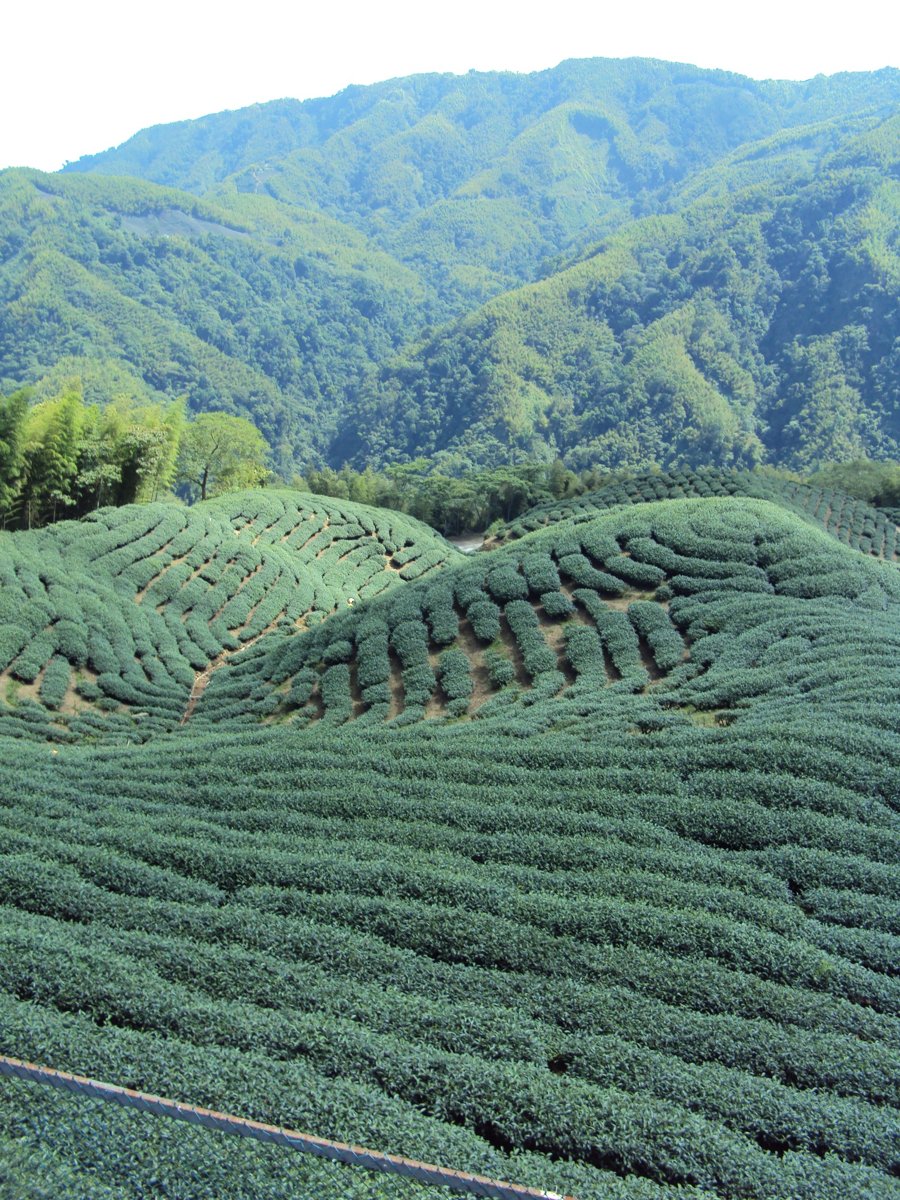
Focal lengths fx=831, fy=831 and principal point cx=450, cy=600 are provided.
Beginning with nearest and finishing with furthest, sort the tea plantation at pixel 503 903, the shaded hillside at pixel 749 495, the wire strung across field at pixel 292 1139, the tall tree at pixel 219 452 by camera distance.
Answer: the wire strung across field at pixel 292 1139
the tea plantation at pixel 503 903
the shaded hillside at pixel 749 495
the tall tree at pixel 219 452

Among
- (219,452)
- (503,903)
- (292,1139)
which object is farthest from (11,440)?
(292,1139)

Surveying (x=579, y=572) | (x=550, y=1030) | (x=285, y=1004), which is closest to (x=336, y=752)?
(x=285, y=1004)

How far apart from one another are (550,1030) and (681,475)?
5665 centimetres

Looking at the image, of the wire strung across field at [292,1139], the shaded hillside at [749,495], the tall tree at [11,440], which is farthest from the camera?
the shaded hillside at [749,495]

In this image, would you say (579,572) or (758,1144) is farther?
(579,572)

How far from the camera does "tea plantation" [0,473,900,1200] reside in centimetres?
838

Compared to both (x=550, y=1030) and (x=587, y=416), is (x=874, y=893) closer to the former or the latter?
(x=550, y=1030)

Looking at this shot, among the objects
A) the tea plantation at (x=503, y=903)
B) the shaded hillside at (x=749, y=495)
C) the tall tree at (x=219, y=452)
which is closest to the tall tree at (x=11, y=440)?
the tea plantation at (x=503, y=903)

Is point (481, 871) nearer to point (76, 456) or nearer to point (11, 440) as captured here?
point (11, 440)

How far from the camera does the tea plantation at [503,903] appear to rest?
27.5 feet

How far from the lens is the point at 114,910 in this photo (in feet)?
41.0

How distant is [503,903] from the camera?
40.7ft

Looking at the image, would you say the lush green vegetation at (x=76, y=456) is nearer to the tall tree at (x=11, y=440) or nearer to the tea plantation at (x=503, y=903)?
the tall tree at (x=11, y=440)

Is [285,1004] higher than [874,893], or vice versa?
[285,1004]
